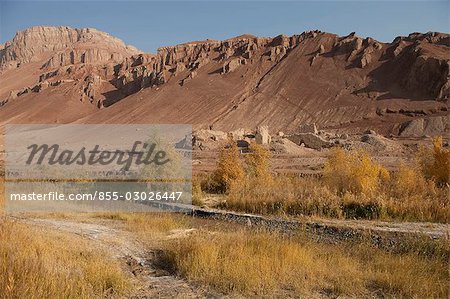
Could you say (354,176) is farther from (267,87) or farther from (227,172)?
(267,87)

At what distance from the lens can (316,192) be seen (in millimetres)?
16234

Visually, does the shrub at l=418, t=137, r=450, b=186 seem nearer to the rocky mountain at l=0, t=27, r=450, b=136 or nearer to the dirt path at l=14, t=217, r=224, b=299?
the dirt path at l=14, t=217, r=224, b=299

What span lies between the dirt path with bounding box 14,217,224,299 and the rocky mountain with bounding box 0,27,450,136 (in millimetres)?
45305

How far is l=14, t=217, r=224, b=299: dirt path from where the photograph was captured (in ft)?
20.5

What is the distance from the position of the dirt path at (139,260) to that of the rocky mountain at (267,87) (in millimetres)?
45305

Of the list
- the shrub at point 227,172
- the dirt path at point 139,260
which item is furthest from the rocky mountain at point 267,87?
the dirt path at point 139,260

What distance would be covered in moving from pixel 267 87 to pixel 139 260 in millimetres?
67863

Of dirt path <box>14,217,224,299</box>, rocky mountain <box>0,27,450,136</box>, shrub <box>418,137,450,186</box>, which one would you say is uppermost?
rocky mountain <box>0,27,450,136</box>

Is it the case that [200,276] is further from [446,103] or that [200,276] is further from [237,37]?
[237,37]

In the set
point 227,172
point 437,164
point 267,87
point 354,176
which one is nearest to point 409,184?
point 354,176

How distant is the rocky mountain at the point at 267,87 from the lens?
60188 millimetres

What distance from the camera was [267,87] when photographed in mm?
74188

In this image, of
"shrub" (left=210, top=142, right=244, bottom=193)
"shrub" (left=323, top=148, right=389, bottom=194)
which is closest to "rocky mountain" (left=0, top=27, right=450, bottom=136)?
"shrub" (left=210, top=142, right=244, bottom=193)

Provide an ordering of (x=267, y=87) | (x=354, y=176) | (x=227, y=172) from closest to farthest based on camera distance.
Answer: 1. (x=354, y=176)
2. (x=227, y=172)
3. (x=267, y=87)
